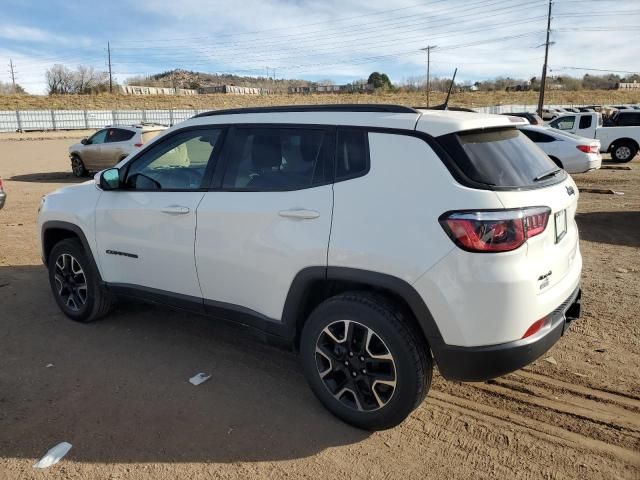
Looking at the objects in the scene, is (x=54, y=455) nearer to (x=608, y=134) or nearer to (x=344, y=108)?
(x=344, y=108)

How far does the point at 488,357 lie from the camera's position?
8.83 ft

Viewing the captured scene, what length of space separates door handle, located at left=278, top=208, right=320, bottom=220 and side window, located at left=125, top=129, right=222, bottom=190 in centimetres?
88

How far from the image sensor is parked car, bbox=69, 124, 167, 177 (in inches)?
600

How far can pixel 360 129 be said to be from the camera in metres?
3.08

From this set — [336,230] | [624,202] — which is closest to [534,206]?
[336,230]

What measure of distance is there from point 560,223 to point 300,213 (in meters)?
1.47

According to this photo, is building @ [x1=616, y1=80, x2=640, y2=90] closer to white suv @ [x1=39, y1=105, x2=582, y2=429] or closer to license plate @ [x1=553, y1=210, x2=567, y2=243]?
license plate @ [x1=553, y1=210, x2=567, y2=243]

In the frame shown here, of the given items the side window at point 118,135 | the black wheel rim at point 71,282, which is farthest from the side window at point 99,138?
the black wheel rim at point 71,282

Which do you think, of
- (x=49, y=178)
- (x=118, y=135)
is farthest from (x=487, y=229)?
(x=49, y=178)

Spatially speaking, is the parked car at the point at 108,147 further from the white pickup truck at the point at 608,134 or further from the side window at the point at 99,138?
the white pickup truck at the point at 608,134

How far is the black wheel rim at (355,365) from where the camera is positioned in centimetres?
297

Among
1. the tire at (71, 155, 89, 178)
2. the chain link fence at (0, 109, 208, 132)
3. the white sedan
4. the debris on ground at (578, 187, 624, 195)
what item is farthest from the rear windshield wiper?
the chain link fence at (0, 109, 208, 132)

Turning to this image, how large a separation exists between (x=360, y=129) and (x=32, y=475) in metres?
2.57

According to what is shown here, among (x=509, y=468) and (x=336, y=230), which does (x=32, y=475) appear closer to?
(x=336, y=230)
